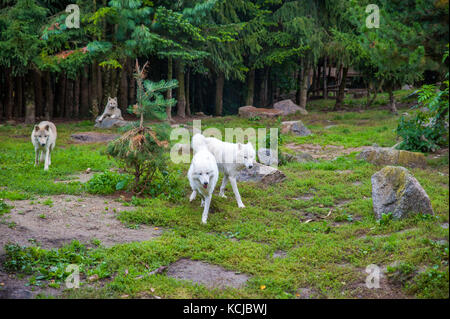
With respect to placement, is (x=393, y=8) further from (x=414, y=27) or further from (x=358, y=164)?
(x=358, y=164)

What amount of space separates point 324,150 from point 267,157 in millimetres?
3282

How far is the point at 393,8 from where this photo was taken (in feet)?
16.2

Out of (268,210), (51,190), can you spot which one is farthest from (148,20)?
(268,210)

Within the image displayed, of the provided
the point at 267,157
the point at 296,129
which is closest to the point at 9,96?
the point at 296,129

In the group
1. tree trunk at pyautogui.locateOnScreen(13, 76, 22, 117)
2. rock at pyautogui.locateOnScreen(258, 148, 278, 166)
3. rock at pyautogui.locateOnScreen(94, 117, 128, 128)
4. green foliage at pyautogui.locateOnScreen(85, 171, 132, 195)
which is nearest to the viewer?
green foliage at pyautogui.locateOnScreen(85, 171, 132, 195)

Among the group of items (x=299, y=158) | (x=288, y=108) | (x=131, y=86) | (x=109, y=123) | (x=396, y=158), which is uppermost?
(x=131, y=86)

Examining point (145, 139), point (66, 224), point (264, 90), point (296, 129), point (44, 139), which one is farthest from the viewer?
point (264, 90)

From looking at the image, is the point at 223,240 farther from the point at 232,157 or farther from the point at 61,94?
the point at 61,94

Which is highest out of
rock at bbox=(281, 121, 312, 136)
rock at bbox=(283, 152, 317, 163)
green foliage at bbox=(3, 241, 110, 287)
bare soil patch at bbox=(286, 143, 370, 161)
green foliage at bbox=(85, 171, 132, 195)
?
rock at bbox=(281, 121, 312, 136)

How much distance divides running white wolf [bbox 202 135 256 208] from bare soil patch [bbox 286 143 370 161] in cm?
504

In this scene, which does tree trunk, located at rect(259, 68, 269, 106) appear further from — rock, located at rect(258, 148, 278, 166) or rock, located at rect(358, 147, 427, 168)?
rock, located at rect(358, 147, 427, 168)

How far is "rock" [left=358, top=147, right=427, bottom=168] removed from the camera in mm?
10773

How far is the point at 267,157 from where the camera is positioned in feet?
A: 37.7

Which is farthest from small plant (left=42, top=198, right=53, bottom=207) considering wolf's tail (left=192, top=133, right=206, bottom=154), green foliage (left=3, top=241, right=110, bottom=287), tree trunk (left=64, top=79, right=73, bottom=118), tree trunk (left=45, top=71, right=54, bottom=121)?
tree trunk (left=64, top=79, right=73, bottom=118)
